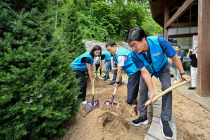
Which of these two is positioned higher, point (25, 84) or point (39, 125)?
point (25, 84)

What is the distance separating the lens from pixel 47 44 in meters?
1.62

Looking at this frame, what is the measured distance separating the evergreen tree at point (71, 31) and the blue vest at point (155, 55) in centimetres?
364

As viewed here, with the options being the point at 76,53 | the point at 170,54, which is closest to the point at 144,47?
the point at 170,54

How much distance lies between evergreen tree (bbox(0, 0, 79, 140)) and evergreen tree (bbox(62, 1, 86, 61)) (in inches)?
124

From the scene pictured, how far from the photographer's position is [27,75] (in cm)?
128

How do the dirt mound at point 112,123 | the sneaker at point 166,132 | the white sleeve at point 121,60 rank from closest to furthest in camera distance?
1. the sneaker at point 166,132
2. the dirt mound at point 112,123
3. the white sleeve at point 121,60

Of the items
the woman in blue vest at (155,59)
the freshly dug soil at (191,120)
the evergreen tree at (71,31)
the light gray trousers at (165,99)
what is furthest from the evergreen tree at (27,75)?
the evergreen tree at (71,31)

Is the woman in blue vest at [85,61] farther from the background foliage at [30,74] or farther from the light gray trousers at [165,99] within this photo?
the light gray trousers at [165,99]

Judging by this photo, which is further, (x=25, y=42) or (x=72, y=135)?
(x=72, y=135)

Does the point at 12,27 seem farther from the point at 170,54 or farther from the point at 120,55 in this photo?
the point at 170,54

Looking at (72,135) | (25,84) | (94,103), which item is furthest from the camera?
(94,103)

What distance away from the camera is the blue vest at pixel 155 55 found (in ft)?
5.53

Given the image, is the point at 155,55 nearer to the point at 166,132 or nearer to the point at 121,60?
the point at 121,60

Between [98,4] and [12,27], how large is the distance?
13656 millimetres
